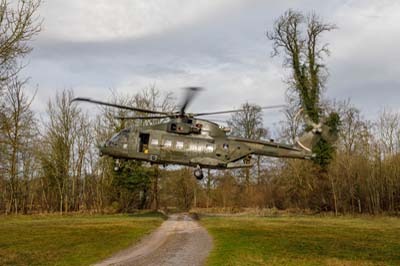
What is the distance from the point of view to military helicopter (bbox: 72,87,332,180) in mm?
21406

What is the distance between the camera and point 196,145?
2148 cm

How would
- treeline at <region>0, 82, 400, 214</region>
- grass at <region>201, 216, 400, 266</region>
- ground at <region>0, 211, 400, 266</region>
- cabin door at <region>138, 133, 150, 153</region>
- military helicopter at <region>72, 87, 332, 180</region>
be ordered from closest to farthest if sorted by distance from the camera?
grass at <region>201, 216, 400, 266</region> → ground at <region>0, 211, 400, 266</region> → military helicopter at <region>72, 87, 332, 180</region> → cabin door at <region>138, 133, 150, 153</region> → treeline at <region>0, 82, 400, 214</region>

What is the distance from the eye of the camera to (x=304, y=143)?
2219 centimetres

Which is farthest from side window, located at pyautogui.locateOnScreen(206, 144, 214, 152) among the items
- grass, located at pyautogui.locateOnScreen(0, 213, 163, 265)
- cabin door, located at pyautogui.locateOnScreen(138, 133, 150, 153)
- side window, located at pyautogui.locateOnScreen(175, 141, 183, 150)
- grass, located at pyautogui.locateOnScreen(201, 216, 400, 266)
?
grass, located at pyautogui.locateOnScreen(0, 213, 163, 265)

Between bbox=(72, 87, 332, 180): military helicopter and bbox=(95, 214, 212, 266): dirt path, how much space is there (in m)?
3.47

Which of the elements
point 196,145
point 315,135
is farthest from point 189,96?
point 315,135

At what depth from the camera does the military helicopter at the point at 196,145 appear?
21406 millimetres

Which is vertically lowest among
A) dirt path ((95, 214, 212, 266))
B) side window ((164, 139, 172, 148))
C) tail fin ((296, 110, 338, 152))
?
dirt path ((95, 214, 212, 266))

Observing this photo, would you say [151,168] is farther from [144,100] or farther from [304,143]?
[304,143]

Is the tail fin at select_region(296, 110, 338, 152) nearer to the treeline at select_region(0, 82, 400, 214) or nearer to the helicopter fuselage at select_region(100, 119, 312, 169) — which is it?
the helicopter fuselage at select_region(100, 119, 312, 169)

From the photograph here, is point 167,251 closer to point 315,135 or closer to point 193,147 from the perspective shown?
point 193,147

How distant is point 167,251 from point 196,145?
21.6 ft

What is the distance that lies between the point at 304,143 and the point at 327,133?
4.35 ft

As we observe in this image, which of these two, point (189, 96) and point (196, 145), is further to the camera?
point (196, 145)
